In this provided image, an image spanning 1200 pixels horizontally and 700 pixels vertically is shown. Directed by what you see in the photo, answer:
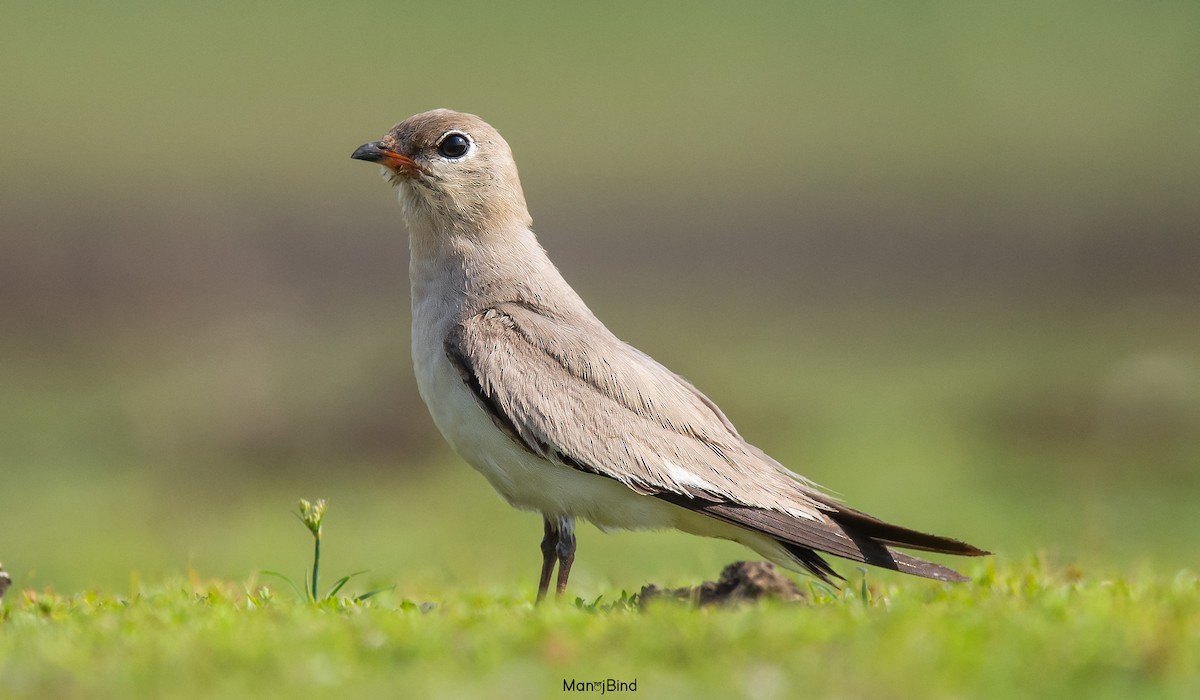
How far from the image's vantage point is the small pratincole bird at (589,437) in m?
6.99

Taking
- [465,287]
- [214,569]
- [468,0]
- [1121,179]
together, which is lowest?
[214,569]

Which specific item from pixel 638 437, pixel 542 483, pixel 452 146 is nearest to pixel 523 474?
pixel 542 483

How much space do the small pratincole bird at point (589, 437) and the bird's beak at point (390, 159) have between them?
633 millimetres

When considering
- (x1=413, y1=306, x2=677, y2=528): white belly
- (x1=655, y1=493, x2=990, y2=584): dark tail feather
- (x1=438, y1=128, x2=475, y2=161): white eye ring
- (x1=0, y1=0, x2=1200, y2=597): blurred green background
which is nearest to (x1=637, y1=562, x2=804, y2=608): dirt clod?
(x1=655, y1=493, x2=990, y2=584): dark tail feather

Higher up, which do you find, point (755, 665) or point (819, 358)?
point (819, 358)

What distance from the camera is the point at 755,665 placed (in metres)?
5.21

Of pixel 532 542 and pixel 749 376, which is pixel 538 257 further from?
pixel 749 376

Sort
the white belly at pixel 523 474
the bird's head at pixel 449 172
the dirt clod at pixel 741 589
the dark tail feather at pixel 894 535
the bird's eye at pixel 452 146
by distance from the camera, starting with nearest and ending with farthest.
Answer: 1. the dirt clod at pixel 741 589
2. the dark tail feather at pixel 894 535
3. the white belly at pixel 523 474
4. the bird's head at pixel 449 172
5. the bird's eye at pixel 452 146

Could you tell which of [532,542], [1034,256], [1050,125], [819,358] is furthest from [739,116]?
[532,542]

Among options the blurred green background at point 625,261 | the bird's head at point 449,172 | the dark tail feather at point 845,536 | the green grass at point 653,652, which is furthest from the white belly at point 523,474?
the blurred green background at point 625,261

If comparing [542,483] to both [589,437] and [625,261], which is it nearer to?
[589,437]

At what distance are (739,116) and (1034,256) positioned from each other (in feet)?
67.9

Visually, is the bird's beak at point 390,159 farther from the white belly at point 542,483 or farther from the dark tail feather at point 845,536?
the dark tail feather at point 845,536

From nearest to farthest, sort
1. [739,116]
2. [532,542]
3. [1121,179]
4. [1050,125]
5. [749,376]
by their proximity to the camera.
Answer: [532,542] < [749,376] < [1121,179] < [1050,125] < [739,116]
